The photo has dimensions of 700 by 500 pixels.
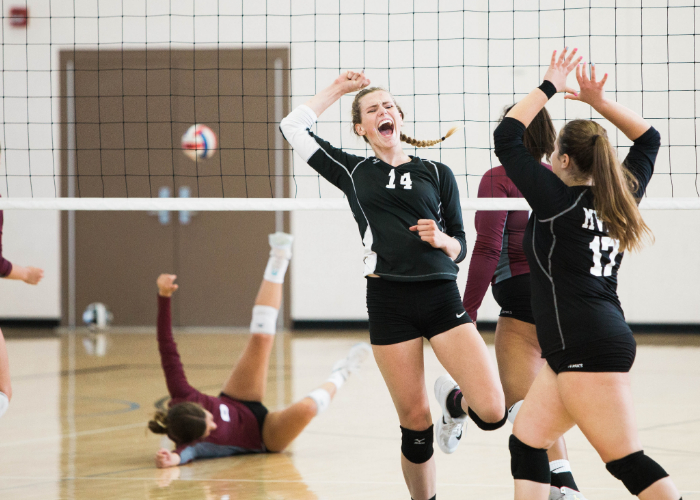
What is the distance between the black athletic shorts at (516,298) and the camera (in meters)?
3.17

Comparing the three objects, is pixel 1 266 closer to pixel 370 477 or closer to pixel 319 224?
pixel 370 477

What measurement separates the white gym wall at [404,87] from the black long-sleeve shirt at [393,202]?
504 cm

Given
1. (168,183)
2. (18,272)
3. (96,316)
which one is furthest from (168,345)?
(96,316)

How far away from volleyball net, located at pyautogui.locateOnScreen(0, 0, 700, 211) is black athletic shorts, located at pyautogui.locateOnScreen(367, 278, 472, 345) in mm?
5327

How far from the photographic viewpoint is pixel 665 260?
894cm

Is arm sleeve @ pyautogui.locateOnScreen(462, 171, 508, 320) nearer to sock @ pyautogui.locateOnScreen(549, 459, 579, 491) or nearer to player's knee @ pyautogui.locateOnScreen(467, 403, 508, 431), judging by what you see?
player's knee @ pyautogui.locateOnScreen(467, 403, 508, 431)

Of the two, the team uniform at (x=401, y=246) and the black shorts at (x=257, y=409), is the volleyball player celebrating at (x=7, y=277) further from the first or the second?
the team uniform at (x=401, y=246)

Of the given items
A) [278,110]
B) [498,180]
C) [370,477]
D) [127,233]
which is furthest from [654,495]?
[127,233]

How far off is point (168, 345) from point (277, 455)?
0.84 m

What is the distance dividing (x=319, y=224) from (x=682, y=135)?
4.15m

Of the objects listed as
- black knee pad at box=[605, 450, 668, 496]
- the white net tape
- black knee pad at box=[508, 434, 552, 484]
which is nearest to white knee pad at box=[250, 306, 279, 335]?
the white net tape

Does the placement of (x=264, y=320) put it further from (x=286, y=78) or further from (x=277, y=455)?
(x=286, y=78)

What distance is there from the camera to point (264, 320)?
4.53 m

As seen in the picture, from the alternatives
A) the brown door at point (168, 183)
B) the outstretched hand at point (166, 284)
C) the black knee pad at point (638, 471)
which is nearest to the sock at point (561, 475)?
the black knee pad at point (638, 471)
